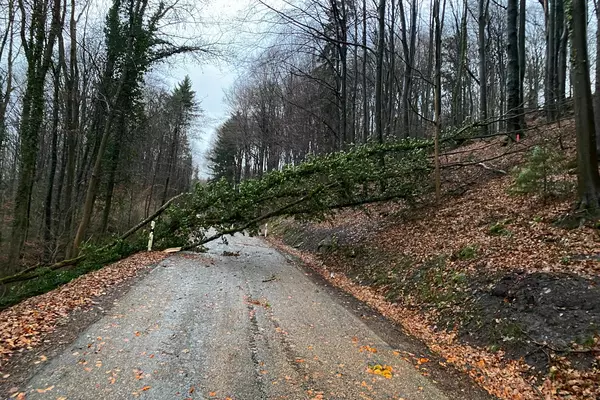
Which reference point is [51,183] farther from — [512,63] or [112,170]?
[512,63]

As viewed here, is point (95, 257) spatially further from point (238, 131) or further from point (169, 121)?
point (238, 131)

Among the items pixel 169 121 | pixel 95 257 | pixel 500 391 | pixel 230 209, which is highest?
pixel 169 121

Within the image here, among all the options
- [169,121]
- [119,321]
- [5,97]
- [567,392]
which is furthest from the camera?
[169,121]

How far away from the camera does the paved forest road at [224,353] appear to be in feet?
12.4

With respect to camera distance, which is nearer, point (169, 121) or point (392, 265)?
point (392, 265)

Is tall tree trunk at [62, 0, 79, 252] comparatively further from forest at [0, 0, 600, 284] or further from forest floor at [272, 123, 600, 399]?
forest floor at [272, 123, 600, 399]

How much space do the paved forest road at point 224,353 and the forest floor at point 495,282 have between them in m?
1.00

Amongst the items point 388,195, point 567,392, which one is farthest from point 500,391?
point 388,195

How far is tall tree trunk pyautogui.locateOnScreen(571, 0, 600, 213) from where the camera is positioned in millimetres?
6309

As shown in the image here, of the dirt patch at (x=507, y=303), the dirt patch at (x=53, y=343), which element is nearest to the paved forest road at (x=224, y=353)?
the dirt patch at (x=53, y=343)

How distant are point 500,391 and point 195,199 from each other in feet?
32.8

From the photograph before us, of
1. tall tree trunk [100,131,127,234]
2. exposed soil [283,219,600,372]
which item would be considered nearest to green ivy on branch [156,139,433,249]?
exposed soil [283,219,600,372]

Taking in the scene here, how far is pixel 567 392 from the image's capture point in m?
3.86

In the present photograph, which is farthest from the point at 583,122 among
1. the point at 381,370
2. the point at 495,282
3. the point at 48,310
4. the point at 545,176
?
the point at 48,310
